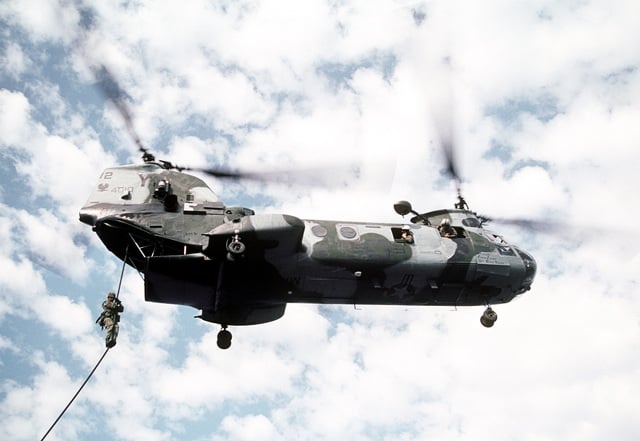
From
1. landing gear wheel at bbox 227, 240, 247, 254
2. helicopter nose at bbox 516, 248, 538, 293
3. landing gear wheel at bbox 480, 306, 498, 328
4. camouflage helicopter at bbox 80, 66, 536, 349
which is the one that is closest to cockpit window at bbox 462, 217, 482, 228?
camouflage helicopter at bbox 80, 66, 536, 349

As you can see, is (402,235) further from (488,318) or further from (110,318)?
(110,318)

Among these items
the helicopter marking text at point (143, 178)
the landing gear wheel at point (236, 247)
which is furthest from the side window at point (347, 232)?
the helicopter marking text at point (143, 178)

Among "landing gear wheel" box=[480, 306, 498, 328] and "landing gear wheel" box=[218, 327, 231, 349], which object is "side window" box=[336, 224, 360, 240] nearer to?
"landing gear wheel" box=[218, 327, 231, 349]

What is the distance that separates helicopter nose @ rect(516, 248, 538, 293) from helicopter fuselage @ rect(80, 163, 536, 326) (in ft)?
0.19

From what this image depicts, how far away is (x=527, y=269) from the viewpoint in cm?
1805

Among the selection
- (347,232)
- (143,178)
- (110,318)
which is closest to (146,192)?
(143,178)

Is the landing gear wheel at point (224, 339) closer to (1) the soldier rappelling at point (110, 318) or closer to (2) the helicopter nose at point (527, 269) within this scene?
(1) the soldier rappelling at point (110, 318)

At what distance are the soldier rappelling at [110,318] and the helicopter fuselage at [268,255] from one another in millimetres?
1125

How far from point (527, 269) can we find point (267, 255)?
9.52m

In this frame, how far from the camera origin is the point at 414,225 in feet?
58.9

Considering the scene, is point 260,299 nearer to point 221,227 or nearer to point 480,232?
point 221,227

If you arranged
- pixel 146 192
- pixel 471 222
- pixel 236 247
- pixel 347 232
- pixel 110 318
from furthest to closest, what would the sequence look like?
pixel 471 222, pixel 347 232, pixel 146 192, pixel 110 318, pixel 236 247

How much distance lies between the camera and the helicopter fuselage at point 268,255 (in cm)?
1494

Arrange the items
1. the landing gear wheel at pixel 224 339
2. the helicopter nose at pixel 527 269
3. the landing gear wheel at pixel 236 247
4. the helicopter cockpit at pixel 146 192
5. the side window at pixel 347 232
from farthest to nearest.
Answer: the helicopter nose at pixel 527 269
the landing gear wheel at pixel 224 339
the side window at pixel 347 232
the helicopter cockpit at pixel 146 192
the landing gear wheel at pixel 236 247
